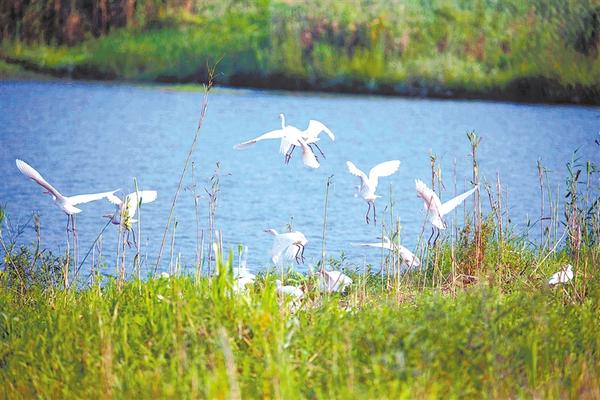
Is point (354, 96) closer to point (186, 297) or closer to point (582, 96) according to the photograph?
point (582, 96)

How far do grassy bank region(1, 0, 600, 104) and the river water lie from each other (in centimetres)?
53

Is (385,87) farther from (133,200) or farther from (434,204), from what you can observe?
(133,200)

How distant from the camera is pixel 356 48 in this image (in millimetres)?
13867

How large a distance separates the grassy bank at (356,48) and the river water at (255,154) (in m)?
0.53

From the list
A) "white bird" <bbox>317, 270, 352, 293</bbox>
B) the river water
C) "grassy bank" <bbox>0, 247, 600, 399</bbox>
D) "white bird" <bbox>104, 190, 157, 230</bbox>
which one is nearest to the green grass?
"grassy bank" <bbox>0, 247, 600, 399</bbox>

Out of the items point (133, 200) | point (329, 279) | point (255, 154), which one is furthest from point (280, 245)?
point (255, 154)

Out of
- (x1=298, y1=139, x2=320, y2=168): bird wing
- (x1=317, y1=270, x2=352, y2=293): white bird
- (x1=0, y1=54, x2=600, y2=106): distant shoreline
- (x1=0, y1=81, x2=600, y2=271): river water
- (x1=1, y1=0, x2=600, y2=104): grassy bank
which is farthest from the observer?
(x1=1, y1=0, x2=600, y2=104): grassy bank

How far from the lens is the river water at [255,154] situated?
632cm

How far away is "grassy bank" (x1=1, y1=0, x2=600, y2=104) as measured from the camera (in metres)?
13.2

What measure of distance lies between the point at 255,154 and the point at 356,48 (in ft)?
15.7

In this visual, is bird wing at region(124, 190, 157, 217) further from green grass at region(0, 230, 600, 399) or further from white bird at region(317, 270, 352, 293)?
white bird at region(317, 270, 352, 293)

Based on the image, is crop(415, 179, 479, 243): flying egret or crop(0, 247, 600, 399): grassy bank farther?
crop(415, 179, 479, 243): flying egret

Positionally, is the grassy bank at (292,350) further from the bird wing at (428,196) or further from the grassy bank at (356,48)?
the grassy bank at (356,48)

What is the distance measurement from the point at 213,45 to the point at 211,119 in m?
3.46
